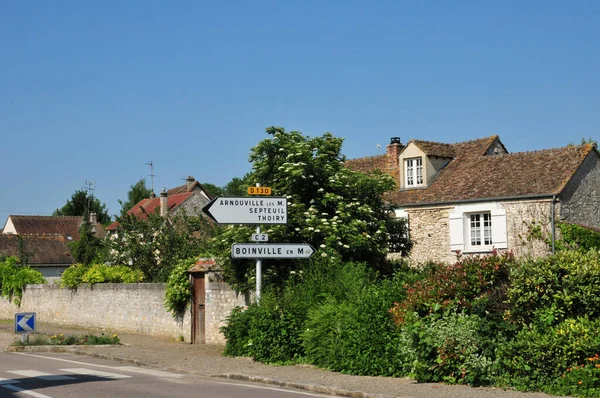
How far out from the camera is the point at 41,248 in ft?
212

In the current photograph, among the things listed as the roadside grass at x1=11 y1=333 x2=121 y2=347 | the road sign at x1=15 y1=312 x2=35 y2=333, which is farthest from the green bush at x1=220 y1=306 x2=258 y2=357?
the road sign at x1=15 y1=312 x2=35 y2=333

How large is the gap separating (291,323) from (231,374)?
207 cm

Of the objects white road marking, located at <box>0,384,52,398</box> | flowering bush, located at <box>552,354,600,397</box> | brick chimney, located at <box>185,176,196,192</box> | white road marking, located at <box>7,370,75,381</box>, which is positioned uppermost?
brick chimney, located at <box>185,176,196,192</box>

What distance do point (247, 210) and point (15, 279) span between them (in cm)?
2208

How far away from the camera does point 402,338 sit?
1366cm

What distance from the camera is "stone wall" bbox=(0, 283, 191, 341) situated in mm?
24078

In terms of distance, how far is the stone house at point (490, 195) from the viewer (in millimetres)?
28750

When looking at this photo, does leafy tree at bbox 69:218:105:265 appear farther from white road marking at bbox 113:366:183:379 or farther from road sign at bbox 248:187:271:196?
white road marking at bbox 113:366:183:379

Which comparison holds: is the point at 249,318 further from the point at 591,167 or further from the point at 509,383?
the point at 591,167

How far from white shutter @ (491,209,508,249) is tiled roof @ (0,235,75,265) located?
141 feet

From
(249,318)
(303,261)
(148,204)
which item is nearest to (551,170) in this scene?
(303,261)

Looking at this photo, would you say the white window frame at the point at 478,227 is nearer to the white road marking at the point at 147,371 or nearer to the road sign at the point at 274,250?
the road sign at the point at 274,250

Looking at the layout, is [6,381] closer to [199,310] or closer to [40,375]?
[40,375]

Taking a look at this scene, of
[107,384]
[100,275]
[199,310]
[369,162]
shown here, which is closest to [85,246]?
[369,162]
